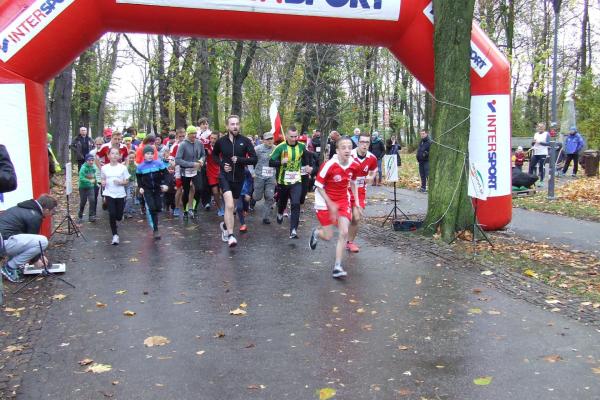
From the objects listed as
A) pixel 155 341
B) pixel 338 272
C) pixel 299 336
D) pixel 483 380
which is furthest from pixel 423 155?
pixel 483 380

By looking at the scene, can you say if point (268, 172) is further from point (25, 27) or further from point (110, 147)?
point (25, 27)

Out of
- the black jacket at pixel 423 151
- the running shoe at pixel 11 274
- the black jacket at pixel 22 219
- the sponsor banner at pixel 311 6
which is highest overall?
the sponsor banner at pixel 311 6

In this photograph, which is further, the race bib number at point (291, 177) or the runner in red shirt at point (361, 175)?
the race bib number at point (291, 177)

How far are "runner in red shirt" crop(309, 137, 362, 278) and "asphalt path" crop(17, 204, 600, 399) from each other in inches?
22.8

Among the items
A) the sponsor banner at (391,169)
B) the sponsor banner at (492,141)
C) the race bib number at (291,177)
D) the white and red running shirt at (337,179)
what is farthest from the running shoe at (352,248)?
the sponsor banner at (492,141)

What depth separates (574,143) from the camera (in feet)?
67.2

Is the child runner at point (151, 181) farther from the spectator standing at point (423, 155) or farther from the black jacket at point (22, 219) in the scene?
the spectator standing at point (423, 155)

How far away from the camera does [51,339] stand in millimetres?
5539

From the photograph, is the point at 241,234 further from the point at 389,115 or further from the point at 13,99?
the point at 389,115

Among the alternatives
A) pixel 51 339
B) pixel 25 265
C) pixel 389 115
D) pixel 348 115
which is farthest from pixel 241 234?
pixel 389 115

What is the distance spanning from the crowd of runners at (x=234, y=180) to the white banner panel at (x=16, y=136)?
163 centimetres

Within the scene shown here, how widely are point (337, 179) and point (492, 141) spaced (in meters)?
3.72

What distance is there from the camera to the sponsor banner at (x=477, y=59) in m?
10.2

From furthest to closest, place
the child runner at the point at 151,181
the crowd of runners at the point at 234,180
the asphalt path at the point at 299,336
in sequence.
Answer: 1. the child runner at the point at 151,181
2. the crowd of runners at the point at 234,180
3. the asphalt path at the point at 299,336
